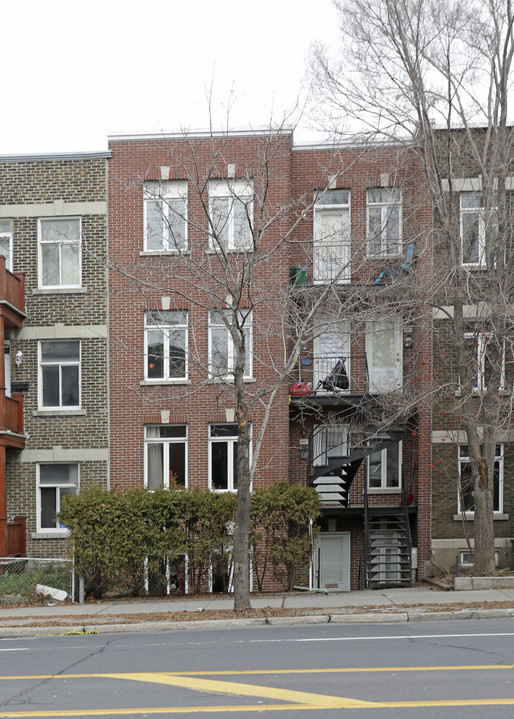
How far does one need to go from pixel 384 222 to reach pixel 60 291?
27.8ft

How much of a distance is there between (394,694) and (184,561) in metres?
10.8

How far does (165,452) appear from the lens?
2291 centimetres

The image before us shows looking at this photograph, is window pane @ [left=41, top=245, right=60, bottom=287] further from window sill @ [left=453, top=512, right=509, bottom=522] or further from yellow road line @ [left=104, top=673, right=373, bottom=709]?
yellow road line @ [left=104, top=673, right=373, bottom=709]

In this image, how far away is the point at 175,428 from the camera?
23.0 metres

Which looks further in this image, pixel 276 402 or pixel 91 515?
pixel 276 402

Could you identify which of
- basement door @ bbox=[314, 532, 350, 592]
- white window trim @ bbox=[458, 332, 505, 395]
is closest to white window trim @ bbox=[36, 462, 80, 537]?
basement door @ bbox=[314, 532, 350, 592]

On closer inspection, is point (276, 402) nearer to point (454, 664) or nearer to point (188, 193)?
point (188, 193)

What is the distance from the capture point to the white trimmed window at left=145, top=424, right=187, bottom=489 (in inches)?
899

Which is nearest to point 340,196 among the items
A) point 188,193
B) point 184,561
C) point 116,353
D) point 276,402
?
point 188,193

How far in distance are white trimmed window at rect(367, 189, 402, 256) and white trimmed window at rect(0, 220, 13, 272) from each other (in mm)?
9120

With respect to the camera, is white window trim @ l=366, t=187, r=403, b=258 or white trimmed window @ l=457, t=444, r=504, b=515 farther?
white trimmed window @ l=457, t=444, r=504, b=515

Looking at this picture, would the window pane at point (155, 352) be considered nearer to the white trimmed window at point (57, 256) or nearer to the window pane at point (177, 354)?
the window pane at point (177, 354)

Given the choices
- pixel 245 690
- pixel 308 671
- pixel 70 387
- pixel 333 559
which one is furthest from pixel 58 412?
pixel 245 690

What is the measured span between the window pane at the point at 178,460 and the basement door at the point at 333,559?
12.4 ft
